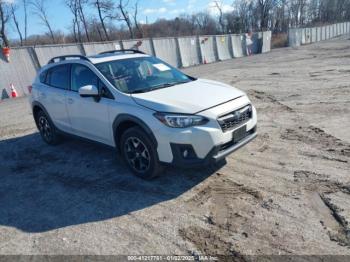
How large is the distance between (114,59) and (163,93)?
141cm

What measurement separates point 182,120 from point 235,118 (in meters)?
0.79

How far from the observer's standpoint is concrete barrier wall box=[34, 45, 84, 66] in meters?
16.5

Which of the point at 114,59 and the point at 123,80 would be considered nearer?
the point at 123,80

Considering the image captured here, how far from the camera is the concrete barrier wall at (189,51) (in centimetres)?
2534

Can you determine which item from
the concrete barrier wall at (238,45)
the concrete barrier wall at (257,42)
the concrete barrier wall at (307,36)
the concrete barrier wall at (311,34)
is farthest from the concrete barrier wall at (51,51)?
the concrete barrier wall at (307,36)

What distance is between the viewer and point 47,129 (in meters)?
6.84

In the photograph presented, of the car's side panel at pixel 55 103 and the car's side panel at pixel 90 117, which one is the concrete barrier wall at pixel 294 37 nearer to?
the car's side panel at pixel 55 103

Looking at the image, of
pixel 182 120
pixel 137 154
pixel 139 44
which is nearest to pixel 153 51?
pixel 139 44

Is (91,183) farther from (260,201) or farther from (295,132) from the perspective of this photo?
(295,132)

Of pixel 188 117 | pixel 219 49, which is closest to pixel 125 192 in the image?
pixel 188 117

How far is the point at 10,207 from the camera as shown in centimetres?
443

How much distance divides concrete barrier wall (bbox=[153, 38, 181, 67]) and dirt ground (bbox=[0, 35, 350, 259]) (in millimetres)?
17947

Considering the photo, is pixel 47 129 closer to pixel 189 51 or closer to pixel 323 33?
pixel 189 51

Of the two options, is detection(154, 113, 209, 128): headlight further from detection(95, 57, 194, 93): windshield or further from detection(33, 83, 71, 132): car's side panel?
detection(33, 83, 71, 132): car's side panel
